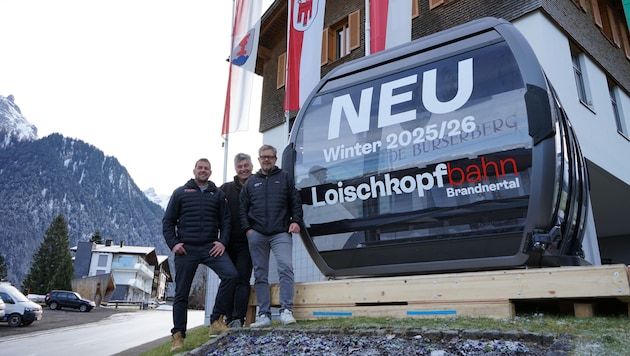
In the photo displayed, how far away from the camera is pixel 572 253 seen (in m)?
4.70

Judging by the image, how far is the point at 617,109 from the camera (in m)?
12.9

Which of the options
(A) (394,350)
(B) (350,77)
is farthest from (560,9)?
(A) (394,350)

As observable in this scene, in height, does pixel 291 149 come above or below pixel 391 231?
above

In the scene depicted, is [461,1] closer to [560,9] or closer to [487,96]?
[560,9]

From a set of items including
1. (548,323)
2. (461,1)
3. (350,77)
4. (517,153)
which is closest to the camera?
(548,323)

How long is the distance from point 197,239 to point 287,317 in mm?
1271

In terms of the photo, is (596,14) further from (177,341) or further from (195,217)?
(177,341)

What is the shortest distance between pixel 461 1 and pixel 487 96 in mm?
7739

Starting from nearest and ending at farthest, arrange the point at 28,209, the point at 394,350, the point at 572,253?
1. the point at 394,350
2. the point at 572,253
3. the point at 28,209

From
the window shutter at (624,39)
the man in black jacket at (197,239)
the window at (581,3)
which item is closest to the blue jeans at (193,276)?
the man in black jacket at (197,239)

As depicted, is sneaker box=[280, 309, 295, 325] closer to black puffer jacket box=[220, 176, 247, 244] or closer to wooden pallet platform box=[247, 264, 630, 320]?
wooden pallet platform box=[247, 264, 630, 320]

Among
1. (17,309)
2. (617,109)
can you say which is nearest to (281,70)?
(617,109)

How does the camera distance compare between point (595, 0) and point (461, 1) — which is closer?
point (461, 1)

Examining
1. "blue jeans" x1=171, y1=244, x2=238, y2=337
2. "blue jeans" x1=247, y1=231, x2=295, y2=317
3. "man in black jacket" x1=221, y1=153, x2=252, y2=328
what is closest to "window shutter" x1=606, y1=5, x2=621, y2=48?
"man in black jacket" x1=221, y1=153, x2=252, y2=328
